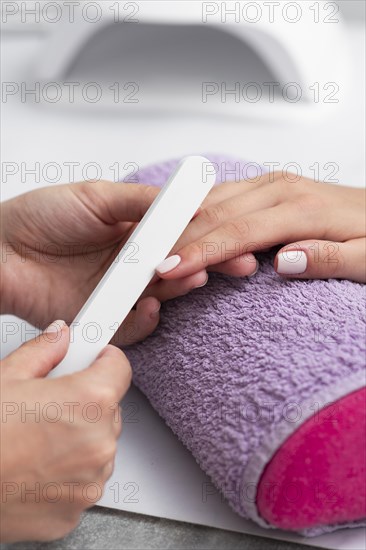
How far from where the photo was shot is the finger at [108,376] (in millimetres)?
646

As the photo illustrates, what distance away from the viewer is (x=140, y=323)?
82 centimetres

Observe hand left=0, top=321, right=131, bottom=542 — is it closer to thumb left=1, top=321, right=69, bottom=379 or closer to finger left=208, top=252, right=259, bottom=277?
thumb left=1, top=321, right=69, bottom=379

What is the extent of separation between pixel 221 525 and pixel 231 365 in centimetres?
14

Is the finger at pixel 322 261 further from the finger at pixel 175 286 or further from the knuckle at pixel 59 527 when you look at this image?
the knuckle at pixel 59 527

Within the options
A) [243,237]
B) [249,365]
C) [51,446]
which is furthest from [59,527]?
[243,237]

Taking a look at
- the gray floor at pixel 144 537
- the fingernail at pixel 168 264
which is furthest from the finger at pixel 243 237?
the gray floor at pixel 144 537

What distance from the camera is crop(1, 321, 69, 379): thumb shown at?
0.66 meters

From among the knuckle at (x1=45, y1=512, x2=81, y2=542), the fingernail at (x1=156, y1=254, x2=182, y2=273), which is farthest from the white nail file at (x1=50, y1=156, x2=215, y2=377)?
the knuckle at (x1=45, y1=512, x2=81, y2=542)

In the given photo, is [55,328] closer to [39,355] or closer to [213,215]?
[39,355]

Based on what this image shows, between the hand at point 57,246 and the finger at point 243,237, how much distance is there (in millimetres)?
130

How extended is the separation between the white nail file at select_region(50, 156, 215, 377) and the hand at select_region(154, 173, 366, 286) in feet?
0.07

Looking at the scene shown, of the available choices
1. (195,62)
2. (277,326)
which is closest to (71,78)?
(195,62)

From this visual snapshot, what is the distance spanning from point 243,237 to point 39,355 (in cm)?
24

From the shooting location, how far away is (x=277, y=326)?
2.39 ft
